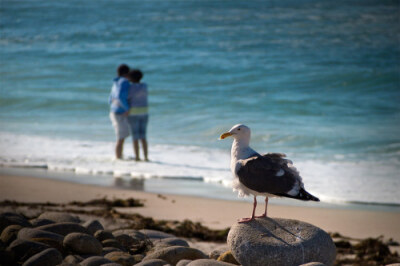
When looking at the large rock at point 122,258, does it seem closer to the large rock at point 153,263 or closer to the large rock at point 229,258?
the large rock at point 153,263

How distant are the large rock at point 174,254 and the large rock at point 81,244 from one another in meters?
0.48

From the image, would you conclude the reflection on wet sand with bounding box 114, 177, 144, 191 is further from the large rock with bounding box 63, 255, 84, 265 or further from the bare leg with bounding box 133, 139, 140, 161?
the large rock with bounding box 63, 255, 84, 265

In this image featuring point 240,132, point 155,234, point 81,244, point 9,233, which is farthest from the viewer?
point 155,234

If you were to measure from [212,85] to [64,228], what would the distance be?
50.5 feet

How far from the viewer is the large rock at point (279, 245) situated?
5258mm

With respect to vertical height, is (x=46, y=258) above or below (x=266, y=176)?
below

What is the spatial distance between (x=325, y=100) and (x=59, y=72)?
Answer: 33.0ft

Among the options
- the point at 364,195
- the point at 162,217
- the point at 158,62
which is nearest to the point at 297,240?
the point at 162,217

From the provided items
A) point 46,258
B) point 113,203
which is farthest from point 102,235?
point 113,203

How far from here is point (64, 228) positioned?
632cm

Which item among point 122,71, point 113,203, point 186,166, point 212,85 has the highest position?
point 212,85

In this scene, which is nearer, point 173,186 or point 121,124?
point 173,186

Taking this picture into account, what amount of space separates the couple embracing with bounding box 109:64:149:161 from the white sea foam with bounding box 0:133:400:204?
50cm

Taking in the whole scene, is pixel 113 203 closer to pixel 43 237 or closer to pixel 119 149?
pixel 43 237
